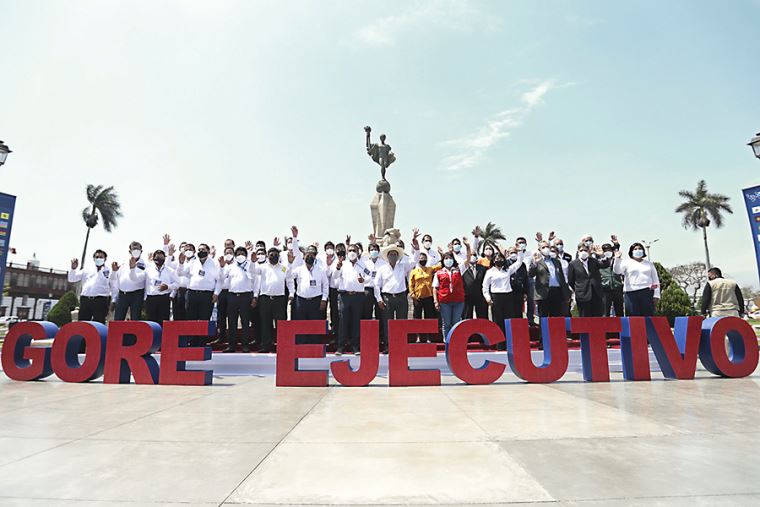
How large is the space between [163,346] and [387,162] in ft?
70.7

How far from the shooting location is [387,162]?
26844mm

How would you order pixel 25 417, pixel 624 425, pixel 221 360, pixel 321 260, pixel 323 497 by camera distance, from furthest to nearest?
pixel 321 260 < pixel 221 360 < pixel 25 417 < pixel 624 425 < pixel 323 497

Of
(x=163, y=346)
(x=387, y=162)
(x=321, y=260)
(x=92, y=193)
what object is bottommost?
(x=163, y=346)

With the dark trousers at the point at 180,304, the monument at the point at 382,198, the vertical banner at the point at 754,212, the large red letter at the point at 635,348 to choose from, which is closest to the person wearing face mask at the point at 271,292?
the dark trousers at the point at 180,304

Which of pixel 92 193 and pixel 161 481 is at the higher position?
pixel 92 193

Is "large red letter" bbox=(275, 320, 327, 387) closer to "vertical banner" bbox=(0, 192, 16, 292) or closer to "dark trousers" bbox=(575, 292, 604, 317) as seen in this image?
"dark trousers" bbox=(575, 292, 604, 317)

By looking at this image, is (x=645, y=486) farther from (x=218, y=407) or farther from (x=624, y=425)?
(x=218, y=407)

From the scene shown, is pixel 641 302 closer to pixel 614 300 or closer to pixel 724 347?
pixel 724 347

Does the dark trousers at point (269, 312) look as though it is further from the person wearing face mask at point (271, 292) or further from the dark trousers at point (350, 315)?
the dark trousers at point (350, 315)

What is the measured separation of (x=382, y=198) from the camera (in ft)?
83.8

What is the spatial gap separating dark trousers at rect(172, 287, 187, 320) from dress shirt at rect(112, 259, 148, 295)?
2.64ft

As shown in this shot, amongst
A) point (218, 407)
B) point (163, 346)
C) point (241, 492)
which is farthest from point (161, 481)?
point (163, 346)

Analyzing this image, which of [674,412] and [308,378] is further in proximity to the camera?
[308,378]

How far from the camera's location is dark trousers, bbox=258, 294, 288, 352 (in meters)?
9.09
